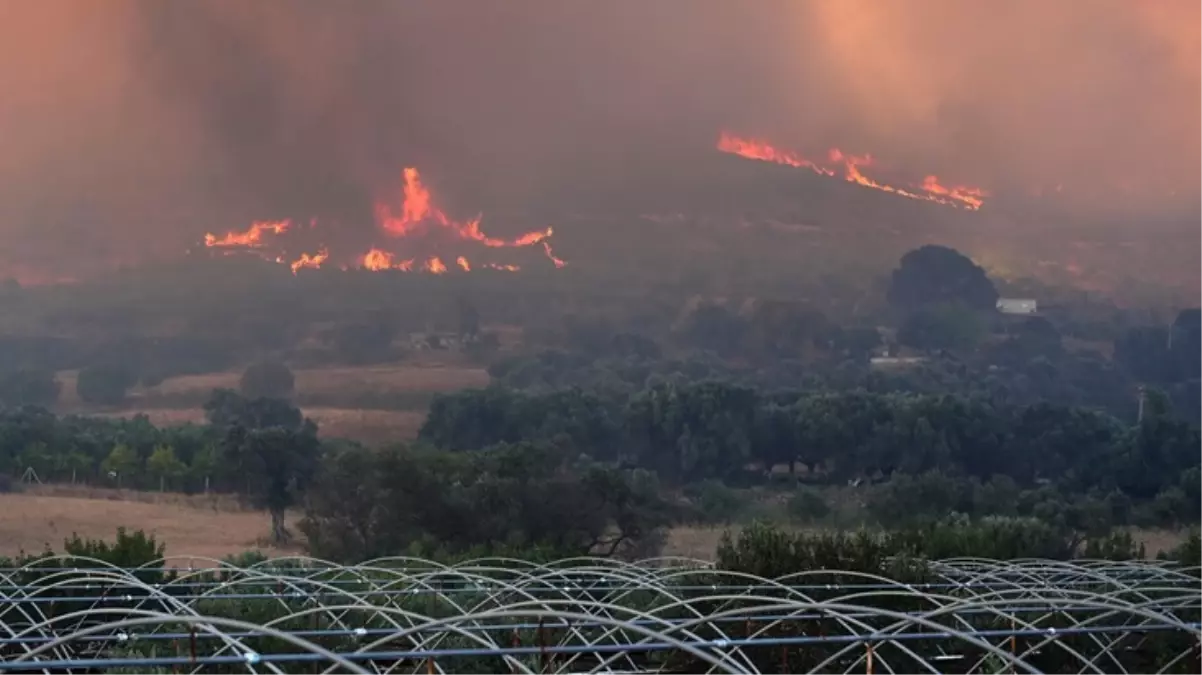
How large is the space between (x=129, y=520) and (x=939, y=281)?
42077 mm

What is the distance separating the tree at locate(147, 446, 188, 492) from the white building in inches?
1596

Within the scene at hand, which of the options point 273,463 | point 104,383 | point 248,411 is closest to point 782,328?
point 248,411

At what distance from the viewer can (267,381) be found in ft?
161

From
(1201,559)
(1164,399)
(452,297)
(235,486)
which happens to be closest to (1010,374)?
(1164,399)

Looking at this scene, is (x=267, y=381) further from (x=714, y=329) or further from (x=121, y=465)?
(x=714, y=329)

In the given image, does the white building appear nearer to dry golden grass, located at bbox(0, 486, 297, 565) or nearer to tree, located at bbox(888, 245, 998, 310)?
tree, located at bbox(888, 245, 998, 310)

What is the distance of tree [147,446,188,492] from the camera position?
39.9 metres

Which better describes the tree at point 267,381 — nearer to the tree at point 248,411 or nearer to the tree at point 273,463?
the tree at point 248,411

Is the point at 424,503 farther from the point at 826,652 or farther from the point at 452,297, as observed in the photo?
the point at 452,297

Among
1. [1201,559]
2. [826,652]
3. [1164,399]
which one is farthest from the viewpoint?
[1164,399]

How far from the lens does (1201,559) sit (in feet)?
70.7

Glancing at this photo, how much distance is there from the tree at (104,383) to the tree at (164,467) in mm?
8244

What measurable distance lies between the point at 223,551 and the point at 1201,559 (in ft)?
89.0

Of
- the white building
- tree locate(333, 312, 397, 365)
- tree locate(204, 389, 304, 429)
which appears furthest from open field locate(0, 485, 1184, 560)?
the white building
